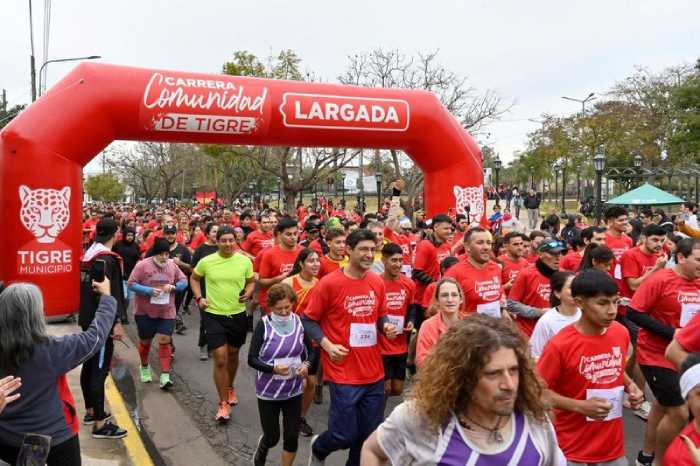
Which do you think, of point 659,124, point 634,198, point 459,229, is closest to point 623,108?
point 659,124

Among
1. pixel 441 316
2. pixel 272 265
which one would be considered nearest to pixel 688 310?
pixel 441 316

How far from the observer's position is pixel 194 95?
10.1 m

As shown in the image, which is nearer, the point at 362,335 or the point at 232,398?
the point at 362,335

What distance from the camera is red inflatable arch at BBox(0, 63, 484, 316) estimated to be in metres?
9.04

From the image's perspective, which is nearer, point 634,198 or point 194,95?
point 194,95

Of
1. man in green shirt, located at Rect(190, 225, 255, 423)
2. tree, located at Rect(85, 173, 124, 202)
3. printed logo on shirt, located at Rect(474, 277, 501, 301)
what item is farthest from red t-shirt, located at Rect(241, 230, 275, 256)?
tree, located at Rect(85, 173, 124, 202)

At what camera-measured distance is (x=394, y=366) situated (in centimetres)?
553

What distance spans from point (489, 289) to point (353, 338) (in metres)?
1.59

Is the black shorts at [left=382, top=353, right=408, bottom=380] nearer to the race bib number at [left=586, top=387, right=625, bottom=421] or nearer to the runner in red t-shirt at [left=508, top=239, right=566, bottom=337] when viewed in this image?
the runner in red t-shirt at [left=508, top=239, right=566, bottom=337]

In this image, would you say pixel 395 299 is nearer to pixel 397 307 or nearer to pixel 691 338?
pixel 397 307

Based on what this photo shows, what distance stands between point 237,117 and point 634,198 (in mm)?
14943

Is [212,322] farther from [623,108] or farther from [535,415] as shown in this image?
[623,108]

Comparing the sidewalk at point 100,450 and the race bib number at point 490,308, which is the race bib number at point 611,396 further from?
the sidewalk at point 100,450

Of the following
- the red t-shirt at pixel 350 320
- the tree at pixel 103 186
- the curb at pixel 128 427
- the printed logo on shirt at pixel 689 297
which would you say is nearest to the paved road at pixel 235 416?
the curb at pixel 128 427
